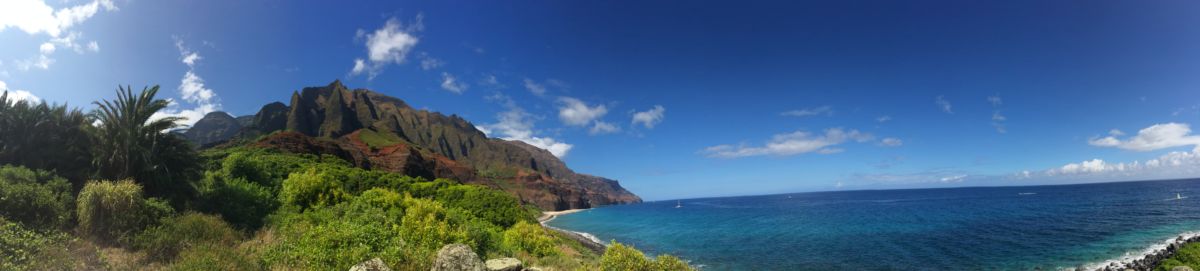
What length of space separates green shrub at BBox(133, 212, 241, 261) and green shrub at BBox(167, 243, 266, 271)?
0.75 meters

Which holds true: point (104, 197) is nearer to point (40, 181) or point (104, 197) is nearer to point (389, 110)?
point (40, 181)

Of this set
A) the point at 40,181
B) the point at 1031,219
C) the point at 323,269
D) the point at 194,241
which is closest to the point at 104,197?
the point at 194,241

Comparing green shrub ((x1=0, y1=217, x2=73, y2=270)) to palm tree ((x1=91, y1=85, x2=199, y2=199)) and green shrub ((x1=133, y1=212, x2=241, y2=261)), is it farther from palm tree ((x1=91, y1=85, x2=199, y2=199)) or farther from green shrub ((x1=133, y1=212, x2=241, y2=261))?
palm tree ((x1=91, y1=85, x2=199, y2=199))

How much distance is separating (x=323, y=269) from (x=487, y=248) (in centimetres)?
726

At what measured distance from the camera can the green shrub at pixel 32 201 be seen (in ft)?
37.4

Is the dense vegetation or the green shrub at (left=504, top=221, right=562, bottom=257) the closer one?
the dense vegetation

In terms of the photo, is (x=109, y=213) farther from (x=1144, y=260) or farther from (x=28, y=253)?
(x=1144, y=260)

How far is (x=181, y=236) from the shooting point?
12.1m

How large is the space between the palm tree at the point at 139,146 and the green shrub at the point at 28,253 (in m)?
6.33

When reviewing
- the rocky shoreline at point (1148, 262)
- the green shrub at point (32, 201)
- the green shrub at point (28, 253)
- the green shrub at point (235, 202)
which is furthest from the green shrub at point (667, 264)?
the rocky shoreline at point (1148, 262)

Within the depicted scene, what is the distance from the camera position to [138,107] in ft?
51.3

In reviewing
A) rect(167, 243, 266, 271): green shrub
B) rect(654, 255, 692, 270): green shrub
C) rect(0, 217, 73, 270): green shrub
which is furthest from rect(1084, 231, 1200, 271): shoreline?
rect(0, 217, 73, 270): green shrub

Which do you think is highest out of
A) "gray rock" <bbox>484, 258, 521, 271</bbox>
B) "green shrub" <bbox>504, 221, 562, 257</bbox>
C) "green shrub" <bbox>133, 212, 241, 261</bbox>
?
"green shrub" <bbox>133, 212, 241, 261</bbox>

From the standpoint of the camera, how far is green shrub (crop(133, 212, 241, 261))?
1148 centimetres
